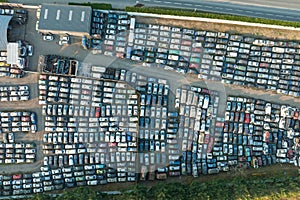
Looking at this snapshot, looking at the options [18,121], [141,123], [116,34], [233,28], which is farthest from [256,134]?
[18,121]

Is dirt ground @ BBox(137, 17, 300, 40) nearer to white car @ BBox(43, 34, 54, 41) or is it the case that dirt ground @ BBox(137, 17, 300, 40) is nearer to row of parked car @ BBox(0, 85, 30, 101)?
white car @ BBox(43, 34, 54, 41)

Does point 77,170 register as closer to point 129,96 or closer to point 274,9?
point 129,96

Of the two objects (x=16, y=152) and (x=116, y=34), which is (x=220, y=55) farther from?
(x=16, y=152)

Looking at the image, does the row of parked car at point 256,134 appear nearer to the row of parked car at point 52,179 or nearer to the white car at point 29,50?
the row of parked car at point 52,179

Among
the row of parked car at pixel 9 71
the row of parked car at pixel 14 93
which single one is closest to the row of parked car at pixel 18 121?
the row of parked car at pixel 14 93

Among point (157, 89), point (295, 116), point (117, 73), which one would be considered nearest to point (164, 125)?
point (157, 89)

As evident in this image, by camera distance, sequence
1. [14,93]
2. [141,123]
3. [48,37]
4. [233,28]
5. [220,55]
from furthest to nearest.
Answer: [233,28], [220,55], [48,37], [14,93], [141,123]

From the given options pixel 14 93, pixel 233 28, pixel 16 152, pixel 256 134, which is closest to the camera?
pixel 16 152
